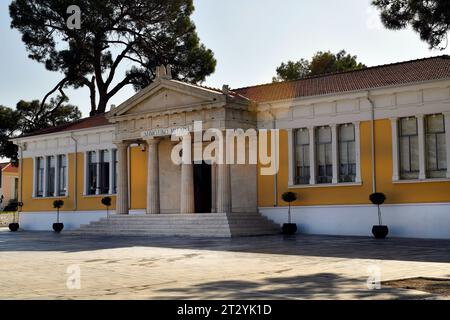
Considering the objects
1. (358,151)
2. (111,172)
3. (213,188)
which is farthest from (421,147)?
(111,172)

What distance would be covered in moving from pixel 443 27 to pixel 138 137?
18376 mm

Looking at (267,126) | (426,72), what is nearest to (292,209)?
(267,126)

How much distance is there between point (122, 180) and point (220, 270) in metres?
19.7

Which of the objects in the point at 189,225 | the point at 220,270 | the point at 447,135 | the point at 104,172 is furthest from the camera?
the point at 104,172

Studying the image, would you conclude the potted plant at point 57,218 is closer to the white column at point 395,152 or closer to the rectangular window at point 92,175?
the rectangular window at point 92,175

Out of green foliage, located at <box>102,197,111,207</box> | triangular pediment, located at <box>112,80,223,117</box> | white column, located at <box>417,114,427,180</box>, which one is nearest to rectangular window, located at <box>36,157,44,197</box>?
green foliage, located at <box>102,197,111,207</box>

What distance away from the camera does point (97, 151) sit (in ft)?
118

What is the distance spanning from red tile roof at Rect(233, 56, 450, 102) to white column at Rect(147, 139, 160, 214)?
18.0 feet

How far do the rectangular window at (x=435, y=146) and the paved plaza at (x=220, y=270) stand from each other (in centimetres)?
515

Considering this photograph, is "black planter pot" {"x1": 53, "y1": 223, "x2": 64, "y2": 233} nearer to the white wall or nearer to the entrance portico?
the entrance portico

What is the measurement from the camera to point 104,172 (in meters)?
35.7

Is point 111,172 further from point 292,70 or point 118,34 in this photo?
point 292,70

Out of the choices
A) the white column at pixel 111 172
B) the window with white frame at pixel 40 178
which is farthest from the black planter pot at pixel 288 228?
the window with white frame at pixel 40 178
